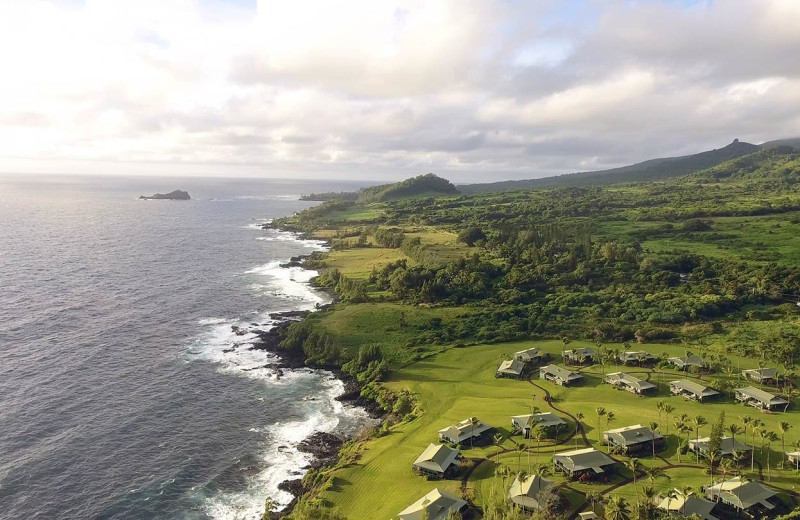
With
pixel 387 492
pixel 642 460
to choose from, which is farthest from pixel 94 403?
pixel 642 460

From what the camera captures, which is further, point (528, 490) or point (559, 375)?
point (559, 375)

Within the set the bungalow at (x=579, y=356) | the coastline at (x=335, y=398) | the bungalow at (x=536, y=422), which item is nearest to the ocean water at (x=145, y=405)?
the coastline at (x=335, y=398)

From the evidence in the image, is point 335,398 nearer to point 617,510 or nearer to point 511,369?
point 511,369

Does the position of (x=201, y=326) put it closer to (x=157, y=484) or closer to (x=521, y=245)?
(x=157, y=484)

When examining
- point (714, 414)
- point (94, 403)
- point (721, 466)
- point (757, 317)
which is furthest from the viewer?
point (757, 317)

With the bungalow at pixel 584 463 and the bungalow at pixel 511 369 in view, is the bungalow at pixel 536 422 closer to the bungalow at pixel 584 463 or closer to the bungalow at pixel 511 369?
the bungalow at pixel 584 463

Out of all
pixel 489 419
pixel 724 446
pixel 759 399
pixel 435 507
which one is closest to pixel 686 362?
pixel 759 399

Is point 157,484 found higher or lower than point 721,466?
lower
